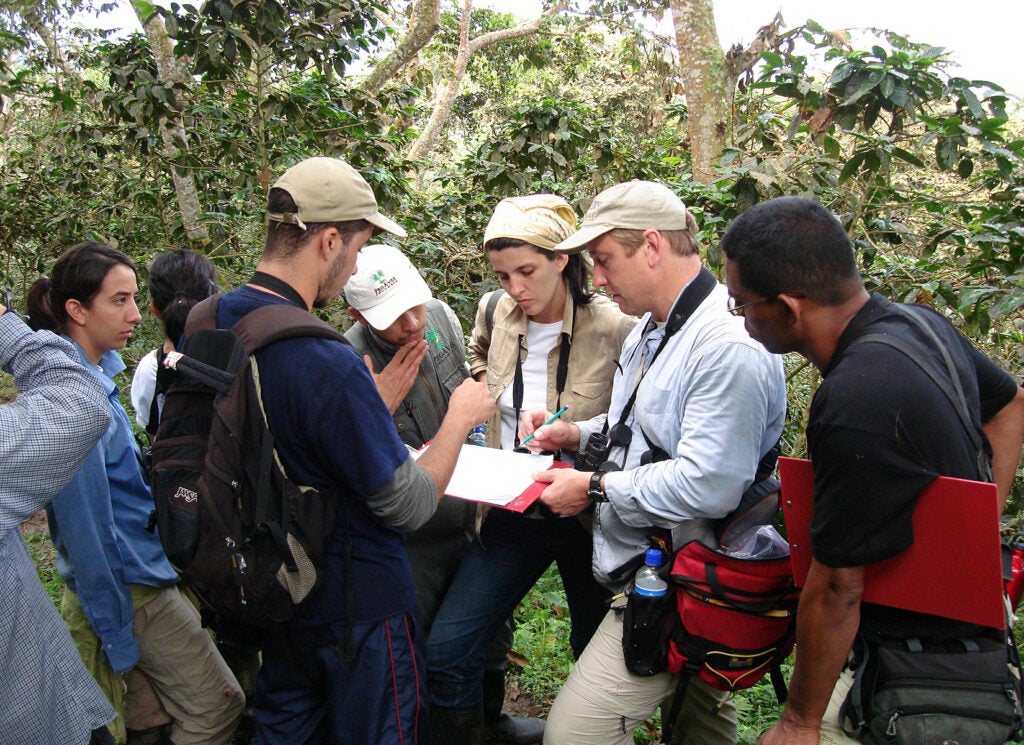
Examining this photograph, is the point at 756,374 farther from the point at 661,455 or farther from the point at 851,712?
the point at 851,712

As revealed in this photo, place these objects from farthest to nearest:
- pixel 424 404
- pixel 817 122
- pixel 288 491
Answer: pixel 817 122 → pixel 424 404 → pixel 288 491

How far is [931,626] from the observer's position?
165cm

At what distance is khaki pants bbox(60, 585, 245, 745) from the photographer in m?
2.59

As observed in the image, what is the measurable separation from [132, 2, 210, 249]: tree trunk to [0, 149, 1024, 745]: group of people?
7.89ft

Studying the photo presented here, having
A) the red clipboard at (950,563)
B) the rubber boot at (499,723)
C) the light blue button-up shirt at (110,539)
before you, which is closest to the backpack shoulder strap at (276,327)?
the light blue button-up shirt at (110,539)

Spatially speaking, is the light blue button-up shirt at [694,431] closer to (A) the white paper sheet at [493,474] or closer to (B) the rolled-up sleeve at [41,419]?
(A) the white paper sheet at [493,474]

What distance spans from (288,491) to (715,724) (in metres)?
1.68

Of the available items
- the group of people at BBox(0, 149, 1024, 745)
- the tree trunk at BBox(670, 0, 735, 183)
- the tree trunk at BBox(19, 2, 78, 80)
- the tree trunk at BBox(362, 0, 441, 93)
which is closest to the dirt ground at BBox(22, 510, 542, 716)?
the group of people at BBox(0, 149, 1024, 745)

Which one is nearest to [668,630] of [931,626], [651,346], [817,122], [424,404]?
[931,626]

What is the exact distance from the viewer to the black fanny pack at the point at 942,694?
1579 millimetres

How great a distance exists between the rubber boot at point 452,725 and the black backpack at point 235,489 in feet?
3.50

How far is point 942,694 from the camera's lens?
1595mm

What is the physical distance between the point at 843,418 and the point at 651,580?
2.60 ft

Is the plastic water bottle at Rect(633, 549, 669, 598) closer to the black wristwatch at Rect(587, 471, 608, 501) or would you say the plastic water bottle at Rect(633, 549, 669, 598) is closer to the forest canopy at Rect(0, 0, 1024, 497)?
the black wristwatch at Rect(587, 471, 608, 501)
